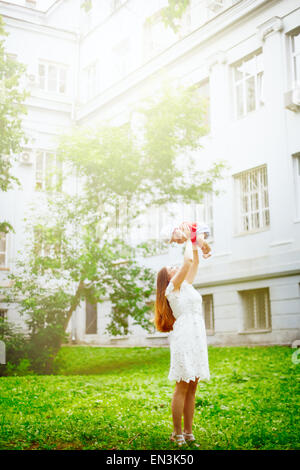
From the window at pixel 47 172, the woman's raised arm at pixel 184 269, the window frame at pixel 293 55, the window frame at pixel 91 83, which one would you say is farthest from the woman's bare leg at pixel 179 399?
the window frame at pixel 91 83

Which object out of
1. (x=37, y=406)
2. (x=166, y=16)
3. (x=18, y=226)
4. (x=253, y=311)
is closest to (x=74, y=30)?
(x=18, y=226)

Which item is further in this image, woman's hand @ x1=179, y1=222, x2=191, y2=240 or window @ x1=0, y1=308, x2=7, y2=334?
window @ x1=0, y1=308, x2=7, y2=334

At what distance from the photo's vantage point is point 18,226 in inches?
365

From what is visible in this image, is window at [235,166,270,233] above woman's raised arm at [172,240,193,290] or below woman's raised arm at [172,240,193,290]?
above

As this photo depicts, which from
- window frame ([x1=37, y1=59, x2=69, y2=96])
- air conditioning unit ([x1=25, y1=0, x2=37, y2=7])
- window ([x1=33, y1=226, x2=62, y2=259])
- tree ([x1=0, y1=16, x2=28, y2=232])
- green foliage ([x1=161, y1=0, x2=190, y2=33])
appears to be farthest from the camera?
window frame ([x1=37, y1=59, x2=69, y2=96])

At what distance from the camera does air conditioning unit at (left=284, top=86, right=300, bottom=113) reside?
30.4ft

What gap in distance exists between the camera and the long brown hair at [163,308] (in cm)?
346

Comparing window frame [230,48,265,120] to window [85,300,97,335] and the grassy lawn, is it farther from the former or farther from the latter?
window [85,300,97,335]

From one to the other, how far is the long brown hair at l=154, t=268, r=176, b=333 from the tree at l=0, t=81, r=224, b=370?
4736 mm

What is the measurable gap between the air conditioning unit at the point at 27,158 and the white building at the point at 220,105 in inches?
0.9

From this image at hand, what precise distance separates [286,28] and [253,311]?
5.17 m

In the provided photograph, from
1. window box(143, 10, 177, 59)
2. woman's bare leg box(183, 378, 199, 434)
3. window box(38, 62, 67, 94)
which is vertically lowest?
woman's bare leg box(183, 378, 199, 434)

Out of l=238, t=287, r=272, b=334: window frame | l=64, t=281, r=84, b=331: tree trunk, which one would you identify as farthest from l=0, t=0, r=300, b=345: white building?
l=64, t=281, r=84, b=331: tree trunk

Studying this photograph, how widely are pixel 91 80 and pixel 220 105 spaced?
269 centimetres
